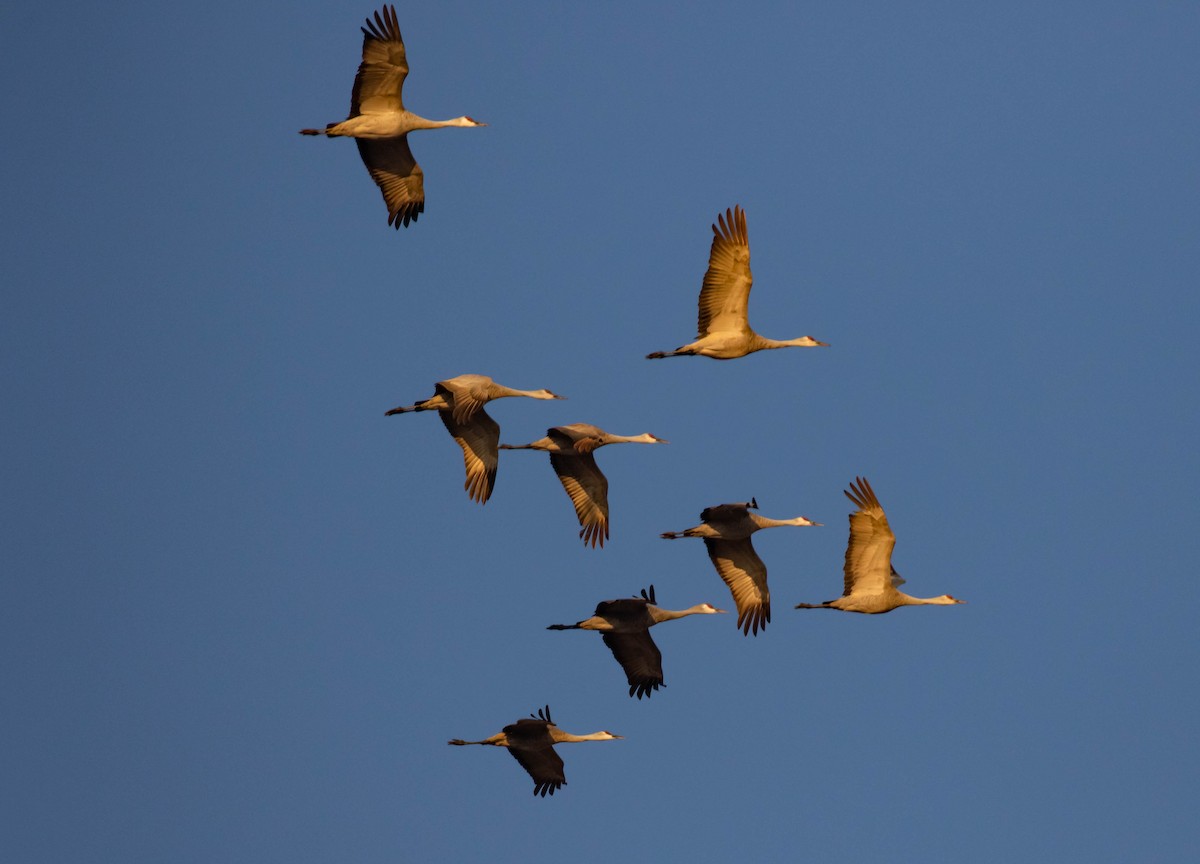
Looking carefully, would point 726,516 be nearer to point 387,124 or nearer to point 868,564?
point 868,564

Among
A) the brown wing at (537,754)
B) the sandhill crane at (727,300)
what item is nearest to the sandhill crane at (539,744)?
the brown wing at (537,754)

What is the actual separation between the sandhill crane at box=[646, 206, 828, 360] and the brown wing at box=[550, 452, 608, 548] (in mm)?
2800

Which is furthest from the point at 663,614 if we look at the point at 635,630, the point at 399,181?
the point at 399,181

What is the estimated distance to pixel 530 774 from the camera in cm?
5653

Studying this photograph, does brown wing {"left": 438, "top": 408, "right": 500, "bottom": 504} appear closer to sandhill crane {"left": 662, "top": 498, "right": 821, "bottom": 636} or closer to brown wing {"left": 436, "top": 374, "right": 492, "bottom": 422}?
brown wing {"left": 436, "top": 374, "right": 492, "bottom": 422}

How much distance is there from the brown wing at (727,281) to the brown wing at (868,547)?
3.78 metres

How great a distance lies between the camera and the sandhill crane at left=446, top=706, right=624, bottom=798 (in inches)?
2179

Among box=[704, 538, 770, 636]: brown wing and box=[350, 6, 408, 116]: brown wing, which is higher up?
box=[350, 6, 408, 116]: brown wing

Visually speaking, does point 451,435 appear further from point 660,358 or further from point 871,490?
point 871,490

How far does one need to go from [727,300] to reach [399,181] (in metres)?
6.26

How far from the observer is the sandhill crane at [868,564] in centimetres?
5381

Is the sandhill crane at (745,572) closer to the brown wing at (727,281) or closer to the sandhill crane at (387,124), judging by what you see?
the brown wing at (727,281)

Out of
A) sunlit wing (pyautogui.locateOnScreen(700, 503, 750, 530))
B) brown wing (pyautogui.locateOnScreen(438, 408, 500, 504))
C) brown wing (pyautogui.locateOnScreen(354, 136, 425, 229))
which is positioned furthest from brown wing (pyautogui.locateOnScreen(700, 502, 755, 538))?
brown wing (pyautogui.locateOnScreen(354, 136, 425, 229))

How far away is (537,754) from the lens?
2212 inches
